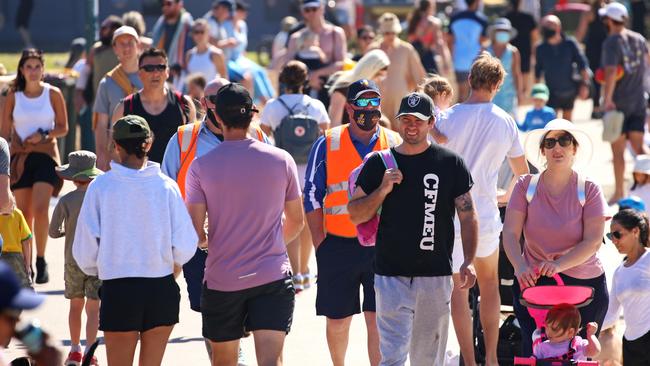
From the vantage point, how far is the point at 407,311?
700 cm

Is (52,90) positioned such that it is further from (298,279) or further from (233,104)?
(233,104)

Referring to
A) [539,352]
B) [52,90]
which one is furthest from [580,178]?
[52,90]

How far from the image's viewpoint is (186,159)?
8.12m

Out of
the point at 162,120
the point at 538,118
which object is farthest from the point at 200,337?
the point at 538,118

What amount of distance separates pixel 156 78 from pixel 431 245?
2.91m

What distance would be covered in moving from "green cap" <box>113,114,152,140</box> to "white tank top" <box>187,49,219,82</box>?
28.1ft

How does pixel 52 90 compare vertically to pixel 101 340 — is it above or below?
above

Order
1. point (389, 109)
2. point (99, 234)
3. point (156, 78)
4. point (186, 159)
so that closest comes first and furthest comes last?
point (99, 234)
point (186, 159)
point (156, 78)
point (389, 109)

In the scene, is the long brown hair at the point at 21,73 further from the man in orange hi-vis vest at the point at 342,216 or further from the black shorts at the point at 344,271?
the black shorts at the point at 344,271

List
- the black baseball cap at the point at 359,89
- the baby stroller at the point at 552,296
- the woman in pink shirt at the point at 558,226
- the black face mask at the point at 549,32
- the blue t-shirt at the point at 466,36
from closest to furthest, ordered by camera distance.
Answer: the baby stroller at the point at 552,296 → the woman in pink shirt at the point at 558,226 → the black baseball cap at the point at 359,89 → the black face mask at the point at 549,32 → the blue t-shirt at the point at 466,36

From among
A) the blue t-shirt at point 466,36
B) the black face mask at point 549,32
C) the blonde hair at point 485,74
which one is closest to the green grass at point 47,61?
the blue t-shirt at point 466,36

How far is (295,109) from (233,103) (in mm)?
3792

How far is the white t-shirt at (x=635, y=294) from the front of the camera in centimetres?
805

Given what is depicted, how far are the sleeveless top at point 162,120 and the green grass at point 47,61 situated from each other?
54.2ft
